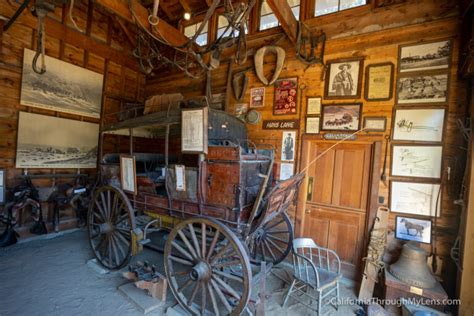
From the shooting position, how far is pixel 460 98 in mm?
2648

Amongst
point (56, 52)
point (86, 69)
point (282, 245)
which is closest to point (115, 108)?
point (86, 69)

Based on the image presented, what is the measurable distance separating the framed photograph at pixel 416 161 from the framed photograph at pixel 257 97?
2010 mm

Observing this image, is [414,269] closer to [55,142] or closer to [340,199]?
[340,199]

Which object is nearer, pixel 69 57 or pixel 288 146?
pixel 288 146

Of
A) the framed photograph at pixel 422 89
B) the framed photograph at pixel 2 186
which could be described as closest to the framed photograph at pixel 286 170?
the framed photograph at pixel 422 89

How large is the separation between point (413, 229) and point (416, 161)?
32.6 inches

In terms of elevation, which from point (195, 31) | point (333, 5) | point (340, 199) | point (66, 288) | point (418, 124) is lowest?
point (66, 288)

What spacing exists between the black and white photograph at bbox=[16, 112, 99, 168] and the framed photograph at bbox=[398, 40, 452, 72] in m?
5.39

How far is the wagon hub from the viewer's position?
7.18ft

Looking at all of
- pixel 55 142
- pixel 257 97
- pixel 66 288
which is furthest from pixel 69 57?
pixel 66 288

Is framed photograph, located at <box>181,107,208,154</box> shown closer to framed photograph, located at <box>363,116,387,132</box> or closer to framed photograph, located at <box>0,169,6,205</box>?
framed photograph, located at <box>363,116,387,132</box>

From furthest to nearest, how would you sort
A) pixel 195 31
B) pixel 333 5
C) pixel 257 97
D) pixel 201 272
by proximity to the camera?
pixel 195 31
pixel 257 97
pixel 333 5
pixel 201 272

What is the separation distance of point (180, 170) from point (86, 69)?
3.59 m

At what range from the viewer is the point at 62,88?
4.22 meters
